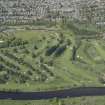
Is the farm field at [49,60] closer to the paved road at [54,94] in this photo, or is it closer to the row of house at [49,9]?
the paved road at [54,94]

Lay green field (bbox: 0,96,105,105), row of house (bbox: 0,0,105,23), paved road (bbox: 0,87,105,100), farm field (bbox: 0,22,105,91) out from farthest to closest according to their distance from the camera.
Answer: row of house (bbox: 0,0,105,23)
farm field (bbox: 0,22,105,91)
paved road (bbox: 0,87,105,100)
green field (bbox: 0,96,105,105)

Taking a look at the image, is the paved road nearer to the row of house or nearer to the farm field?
the farm field

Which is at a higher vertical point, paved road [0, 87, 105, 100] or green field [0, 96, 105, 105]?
green field [0, 96, 105, 105]

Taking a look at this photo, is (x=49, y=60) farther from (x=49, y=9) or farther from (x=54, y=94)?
(x=49, y=9)

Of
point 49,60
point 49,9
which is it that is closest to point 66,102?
point 49,60

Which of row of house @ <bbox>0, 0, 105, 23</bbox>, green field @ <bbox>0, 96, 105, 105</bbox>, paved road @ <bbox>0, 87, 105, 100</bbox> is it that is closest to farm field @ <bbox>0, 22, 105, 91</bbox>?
paved road @ <bbox>0, 87, 105, 100</bbox>

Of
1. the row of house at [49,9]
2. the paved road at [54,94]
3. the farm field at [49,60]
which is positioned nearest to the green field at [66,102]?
the paved road at [54,94]

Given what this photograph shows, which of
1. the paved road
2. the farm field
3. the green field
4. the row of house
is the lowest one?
the paved road
